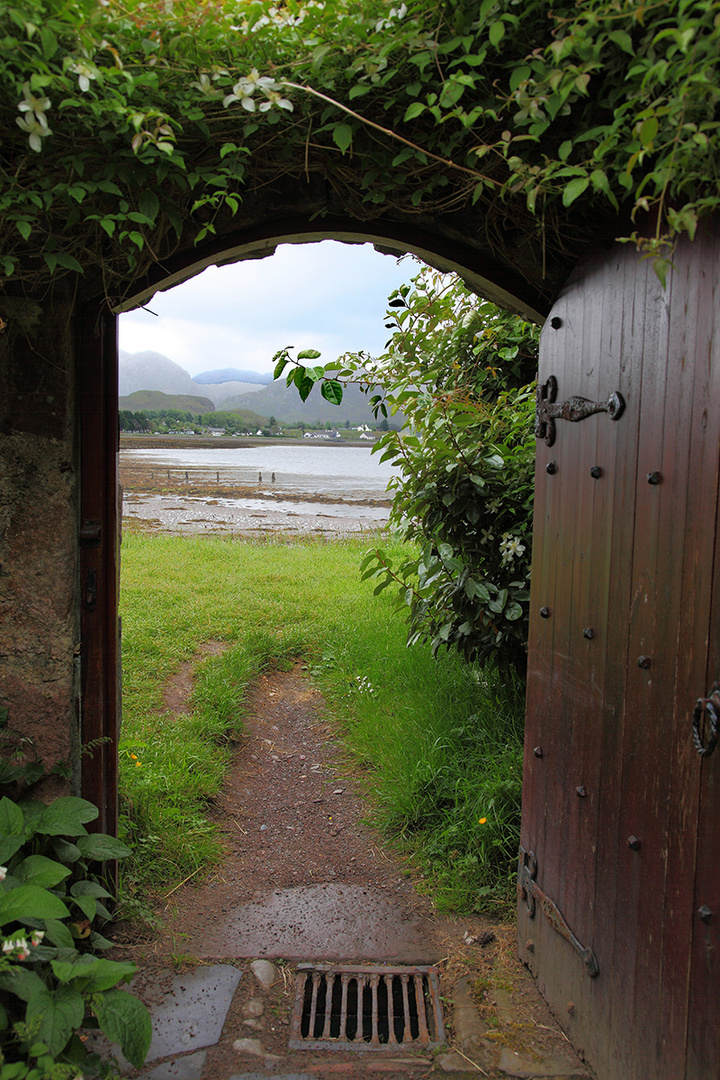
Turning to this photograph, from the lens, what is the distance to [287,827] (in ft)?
11.3

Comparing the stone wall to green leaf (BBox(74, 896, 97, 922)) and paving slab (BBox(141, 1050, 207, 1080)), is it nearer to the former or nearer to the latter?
green leaf (BBox(74, 896, 97, 922))

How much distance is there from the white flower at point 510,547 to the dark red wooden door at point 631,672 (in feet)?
2.62

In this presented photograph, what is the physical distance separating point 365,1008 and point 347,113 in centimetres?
280

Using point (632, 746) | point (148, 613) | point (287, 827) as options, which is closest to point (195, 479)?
point (148, 613)

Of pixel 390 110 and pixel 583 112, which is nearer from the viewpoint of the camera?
pixel 583 112

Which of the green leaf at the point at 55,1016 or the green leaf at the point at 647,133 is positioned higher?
the green leaf at the point at 647,133

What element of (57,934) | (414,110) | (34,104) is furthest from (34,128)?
(57,934)

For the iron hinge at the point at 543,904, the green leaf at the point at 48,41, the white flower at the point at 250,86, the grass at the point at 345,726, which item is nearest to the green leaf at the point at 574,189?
the white flower at the point at 250,86

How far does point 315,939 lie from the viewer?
2.63m

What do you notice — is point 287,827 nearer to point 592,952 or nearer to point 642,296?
point 592,952

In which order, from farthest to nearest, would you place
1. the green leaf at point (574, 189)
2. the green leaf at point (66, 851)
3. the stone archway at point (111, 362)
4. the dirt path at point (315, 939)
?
the stone archway at point (111, 362), the green leaf at point (66, 851), the dirt path at point (315, 939), the green leaf at point (574, 189)

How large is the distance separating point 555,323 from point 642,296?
1.74 feet

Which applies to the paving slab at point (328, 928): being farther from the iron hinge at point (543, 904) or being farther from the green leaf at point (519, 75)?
the green leaf at point (519, 75)

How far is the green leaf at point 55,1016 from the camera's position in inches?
65.1
